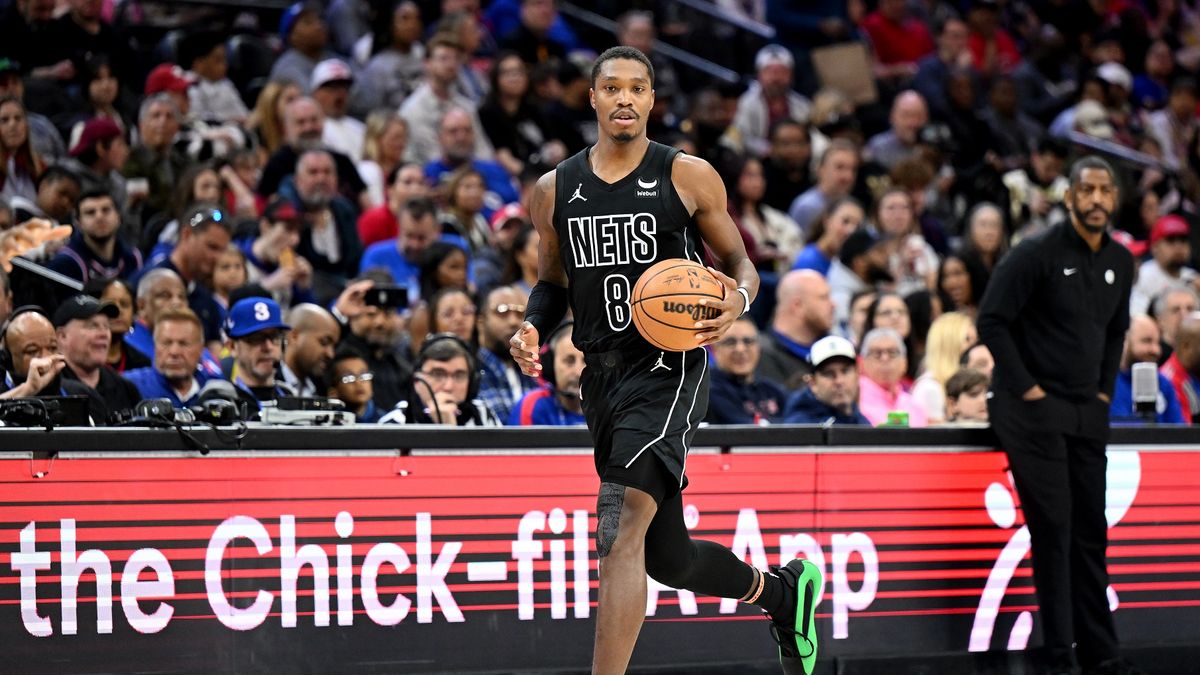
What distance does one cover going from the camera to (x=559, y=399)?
927 centimetres

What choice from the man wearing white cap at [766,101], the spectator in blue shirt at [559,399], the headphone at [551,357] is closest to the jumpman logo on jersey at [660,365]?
the spectator in blue shirt at [559,399]

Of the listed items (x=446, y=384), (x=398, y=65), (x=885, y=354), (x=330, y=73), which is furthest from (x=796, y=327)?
(x=398, y=65)

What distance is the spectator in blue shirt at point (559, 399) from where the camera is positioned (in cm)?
915

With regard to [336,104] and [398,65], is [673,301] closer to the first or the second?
[336,104]

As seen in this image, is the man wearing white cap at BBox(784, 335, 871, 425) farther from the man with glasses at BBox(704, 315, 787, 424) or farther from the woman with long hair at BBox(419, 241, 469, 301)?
the woman with long hair at BBox(419, 241, 469, 301)

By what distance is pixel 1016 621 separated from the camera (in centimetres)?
861

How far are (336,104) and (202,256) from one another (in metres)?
3.64

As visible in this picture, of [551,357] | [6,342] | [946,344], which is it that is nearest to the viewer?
[6,342]

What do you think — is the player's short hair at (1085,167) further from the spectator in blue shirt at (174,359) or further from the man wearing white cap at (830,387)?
the spectator in blue shirt at (174,359)

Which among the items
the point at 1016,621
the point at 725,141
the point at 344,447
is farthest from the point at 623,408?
the point at 725,141

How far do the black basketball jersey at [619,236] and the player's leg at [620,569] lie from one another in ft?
1.94

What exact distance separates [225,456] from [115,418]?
64cm

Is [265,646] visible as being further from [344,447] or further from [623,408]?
[623,408]

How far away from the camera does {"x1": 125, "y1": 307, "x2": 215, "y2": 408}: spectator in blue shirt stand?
8789 mm
